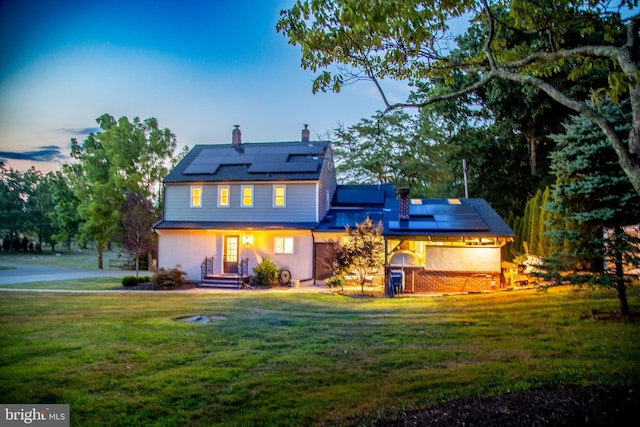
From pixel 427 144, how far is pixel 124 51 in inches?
688

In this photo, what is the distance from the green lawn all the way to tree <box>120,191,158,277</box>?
7114 millimetres

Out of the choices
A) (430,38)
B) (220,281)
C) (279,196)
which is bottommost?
(220,281)

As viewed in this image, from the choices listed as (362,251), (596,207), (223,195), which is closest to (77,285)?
(223,195)

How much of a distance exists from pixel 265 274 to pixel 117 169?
1130 cm

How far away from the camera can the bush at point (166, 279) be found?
14961 mm

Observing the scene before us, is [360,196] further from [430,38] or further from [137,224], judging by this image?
[430,38]

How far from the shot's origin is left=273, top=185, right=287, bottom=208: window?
1692cm

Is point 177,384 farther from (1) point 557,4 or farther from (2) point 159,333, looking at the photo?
(1) point 557,4

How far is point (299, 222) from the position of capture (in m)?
16.5

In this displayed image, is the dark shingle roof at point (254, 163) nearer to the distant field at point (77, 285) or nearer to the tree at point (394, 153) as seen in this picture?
the tree at point (394, 153)

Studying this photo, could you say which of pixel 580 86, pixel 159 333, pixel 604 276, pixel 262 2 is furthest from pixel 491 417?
pixel 580 86

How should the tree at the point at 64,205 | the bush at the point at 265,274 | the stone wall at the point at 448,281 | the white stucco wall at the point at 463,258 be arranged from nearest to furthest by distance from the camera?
the stone wall at the point at 448,281 < the white stucco wall at the point at 463,258 < the bush at the point at 265,274 < the tree at the point at 64,205

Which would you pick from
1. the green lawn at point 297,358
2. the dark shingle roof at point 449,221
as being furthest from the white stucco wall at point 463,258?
the green lawn at point 297,358

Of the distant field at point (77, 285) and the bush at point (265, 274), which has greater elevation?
the bush at point (265, 274)
